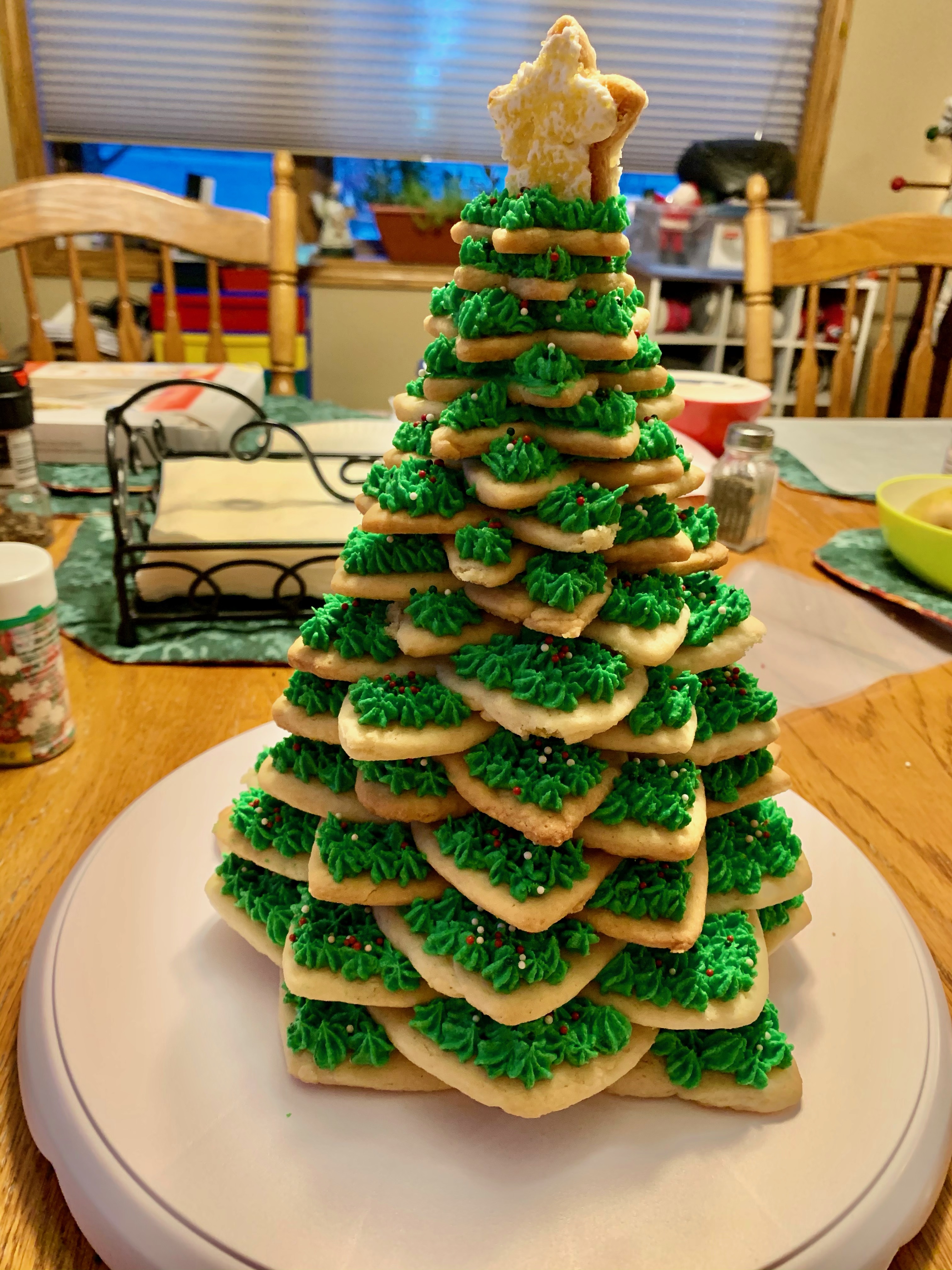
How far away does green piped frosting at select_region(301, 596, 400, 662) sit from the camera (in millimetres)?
544

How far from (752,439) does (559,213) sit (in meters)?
0.86

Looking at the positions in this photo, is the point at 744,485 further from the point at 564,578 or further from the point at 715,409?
the point at 564,578

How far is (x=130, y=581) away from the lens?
118 centimetres

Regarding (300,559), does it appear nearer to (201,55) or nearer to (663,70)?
(201,55)

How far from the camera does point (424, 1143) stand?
1.62ft

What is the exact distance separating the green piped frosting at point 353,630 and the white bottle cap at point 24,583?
14.2 inches

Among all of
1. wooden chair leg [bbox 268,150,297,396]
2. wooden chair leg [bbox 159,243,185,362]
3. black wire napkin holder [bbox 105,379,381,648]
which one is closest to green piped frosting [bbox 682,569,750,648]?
black wire napkin holder [bbox 105,379,381,648]

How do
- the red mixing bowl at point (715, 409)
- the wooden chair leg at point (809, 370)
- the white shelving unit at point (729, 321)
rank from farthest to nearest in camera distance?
1. the white shelving unit at point (729, 321)
2. the wooden chair leg at point (809, 370)
3. the red mixing bowl at point (715, 409)

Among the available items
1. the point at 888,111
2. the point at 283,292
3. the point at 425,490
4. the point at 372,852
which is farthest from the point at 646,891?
the point at 888,111

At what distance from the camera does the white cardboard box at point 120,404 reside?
1.41 meters

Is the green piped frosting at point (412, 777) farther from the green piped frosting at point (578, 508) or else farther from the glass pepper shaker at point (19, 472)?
the glass pepper shaker at point (19, 472)

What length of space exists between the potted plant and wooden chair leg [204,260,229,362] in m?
1.05

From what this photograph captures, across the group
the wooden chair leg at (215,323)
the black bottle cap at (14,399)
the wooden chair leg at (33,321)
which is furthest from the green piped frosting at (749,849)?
the wooden chair leg at (33,321)

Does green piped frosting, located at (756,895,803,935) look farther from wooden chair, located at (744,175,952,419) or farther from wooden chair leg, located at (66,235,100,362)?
wooden chair leg, located at (66,235,100,362)
